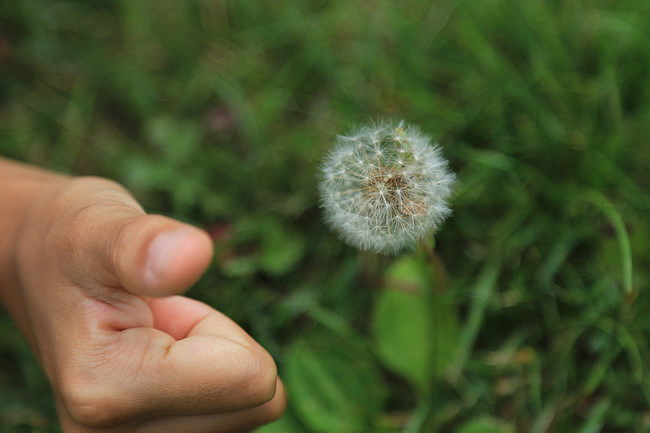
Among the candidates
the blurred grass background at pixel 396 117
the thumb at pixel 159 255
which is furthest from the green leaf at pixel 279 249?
the thumb at pixel 159 255

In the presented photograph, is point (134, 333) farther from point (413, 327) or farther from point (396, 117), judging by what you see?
point (396, 117)

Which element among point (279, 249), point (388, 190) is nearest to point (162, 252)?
point (388, 190)

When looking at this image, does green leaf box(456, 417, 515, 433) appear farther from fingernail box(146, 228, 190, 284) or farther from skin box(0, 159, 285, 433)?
fingernail box(146, 228, 190, 284)

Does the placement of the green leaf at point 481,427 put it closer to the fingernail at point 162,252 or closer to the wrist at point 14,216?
the fingernail at point 162,252

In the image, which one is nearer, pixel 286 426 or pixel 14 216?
pixel 14 216

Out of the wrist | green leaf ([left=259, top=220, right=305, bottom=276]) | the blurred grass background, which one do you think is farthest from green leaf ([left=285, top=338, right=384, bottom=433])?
the wrist

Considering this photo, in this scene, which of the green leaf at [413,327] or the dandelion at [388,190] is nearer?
the dandelion at [388,190]

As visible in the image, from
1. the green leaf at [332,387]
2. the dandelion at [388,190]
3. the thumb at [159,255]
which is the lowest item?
the green leaf at [332,387]
